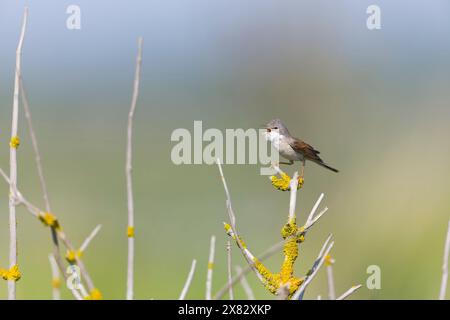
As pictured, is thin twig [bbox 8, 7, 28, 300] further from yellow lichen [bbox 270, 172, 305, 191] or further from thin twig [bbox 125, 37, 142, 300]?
yellow lichen [bbox 270, 172, 305, 191]

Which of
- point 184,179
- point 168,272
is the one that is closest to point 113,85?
point 184,179

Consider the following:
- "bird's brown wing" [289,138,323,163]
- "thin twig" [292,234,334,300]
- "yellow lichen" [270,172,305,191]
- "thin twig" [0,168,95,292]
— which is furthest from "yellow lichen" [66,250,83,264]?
"bird's brown wing" [289,138,323,163]

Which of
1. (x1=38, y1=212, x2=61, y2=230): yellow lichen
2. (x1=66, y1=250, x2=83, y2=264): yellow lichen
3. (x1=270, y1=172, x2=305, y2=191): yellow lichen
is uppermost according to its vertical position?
(x1=38, y1=212, x2=61, y2=230): yellow lichen

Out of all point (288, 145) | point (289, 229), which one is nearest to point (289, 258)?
point (289, 229)

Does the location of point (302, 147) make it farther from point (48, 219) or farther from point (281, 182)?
point (48, 219)

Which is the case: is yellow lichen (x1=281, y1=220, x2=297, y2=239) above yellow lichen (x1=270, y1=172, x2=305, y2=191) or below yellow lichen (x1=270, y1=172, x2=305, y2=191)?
below

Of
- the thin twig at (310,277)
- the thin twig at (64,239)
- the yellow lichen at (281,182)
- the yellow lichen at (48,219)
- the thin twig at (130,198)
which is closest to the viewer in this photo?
the thin twig at (64,239)

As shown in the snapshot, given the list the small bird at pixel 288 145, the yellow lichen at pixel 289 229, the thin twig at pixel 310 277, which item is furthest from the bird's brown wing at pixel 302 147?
the thin twig at pixel 310 277

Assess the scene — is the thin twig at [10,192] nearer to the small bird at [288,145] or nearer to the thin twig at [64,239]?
the thin twig at [64,239]

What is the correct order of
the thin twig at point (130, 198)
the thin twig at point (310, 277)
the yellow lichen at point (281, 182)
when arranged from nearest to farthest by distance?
the thin twig at point (130, 198) < the thin twig at point (310, 277) < the yellow lichen at point (281, 182)

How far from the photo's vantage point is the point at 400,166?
58.7 feet
